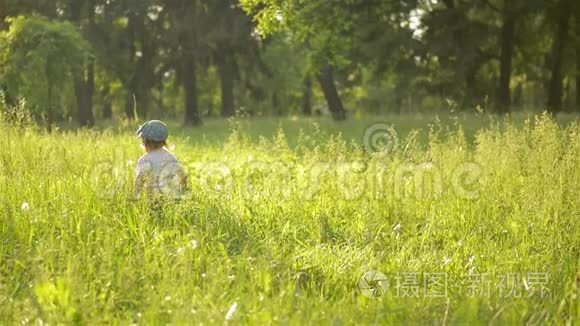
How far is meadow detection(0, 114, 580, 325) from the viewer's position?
3.67 m

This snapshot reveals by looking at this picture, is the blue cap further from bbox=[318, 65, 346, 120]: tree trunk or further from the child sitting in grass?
bbox=[318, 65, 346, 120]: tree trunk

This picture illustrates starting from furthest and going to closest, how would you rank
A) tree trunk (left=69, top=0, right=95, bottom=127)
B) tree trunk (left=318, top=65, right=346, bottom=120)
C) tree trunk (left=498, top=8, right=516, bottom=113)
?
tree trunk (left=69, top=0, right=95, bottom=127), tree trunk (left=318, top=65, right=346, bottom=120), tree trunk (left=498, top=8, right=516, bottom=113)

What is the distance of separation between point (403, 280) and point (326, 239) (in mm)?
1169

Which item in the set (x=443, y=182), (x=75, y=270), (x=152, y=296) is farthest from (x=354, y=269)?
(x=443, y=182)

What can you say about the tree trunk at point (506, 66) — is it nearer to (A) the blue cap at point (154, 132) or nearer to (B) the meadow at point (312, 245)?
(B) the meadow at point (312, 245)

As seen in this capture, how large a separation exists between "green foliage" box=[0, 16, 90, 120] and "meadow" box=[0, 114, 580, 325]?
15.1 meters

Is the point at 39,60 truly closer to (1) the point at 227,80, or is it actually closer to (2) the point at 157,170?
(1) the point at 227,80

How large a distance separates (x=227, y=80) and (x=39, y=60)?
12860mm

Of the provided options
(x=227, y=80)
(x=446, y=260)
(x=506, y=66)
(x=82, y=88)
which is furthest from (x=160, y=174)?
(x=227, y=80)
